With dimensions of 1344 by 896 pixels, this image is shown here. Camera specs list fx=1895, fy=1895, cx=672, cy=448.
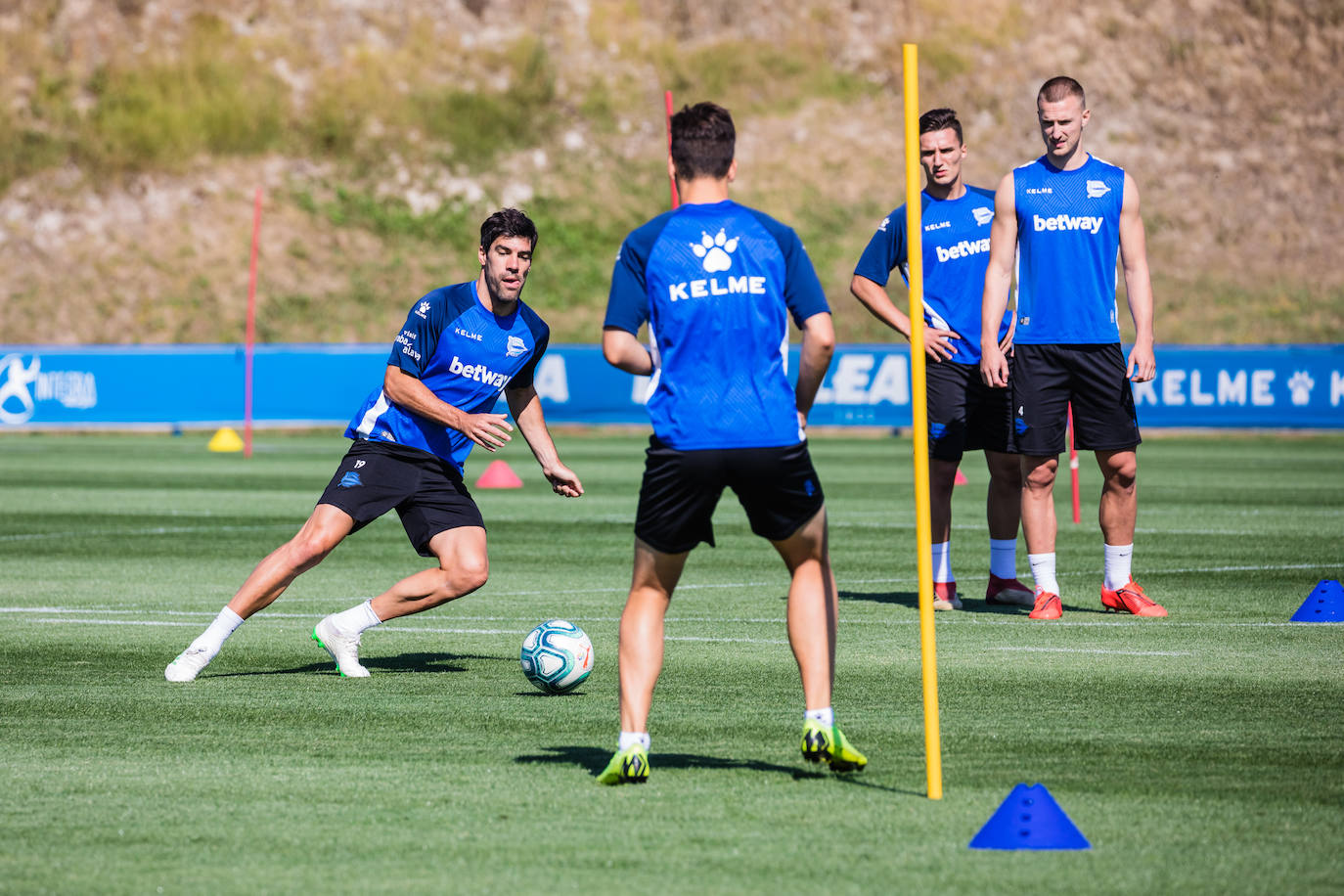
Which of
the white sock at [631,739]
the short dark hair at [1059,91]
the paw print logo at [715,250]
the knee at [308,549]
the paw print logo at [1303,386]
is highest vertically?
the short dark hair at [1059,91]

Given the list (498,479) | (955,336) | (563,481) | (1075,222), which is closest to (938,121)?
(1075,222)

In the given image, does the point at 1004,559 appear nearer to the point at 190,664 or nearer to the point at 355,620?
the point at 355,620

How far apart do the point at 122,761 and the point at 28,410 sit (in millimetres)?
29668

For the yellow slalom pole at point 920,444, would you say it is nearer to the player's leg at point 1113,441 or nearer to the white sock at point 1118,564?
the player's leg at point 1113,441

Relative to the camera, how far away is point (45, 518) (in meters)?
16.6

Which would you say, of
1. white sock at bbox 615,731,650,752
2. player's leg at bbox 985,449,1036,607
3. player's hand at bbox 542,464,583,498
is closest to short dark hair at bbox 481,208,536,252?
player's hand at bbox 542,464,583,498

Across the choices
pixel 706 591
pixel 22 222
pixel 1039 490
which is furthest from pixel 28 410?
pixel 1039 490

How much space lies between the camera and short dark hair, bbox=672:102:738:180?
5676mm

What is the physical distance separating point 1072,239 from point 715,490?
15.0 ft

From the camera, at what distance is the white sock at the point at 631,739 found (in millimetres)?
5742

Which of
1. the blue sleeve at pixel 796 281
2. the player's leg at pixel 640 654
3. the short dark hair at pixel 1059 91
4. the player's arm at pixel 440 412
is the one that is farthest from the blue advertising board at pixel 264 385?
the blue sleeve at pixel 796 281

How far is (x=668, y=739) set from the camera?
656 cm

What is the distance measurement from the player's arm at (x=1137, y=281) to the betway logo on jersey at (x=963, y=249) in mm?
860

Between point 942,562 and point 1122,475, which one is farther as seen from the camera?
point 942,562
